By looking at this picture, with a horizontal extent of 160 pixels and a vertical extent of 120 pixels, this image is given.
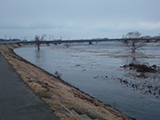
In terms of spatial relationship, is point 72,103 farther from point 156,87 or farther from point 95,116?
point 156,87

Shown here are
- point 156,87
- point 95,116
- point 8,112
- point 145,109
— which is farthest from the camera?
point 156,87

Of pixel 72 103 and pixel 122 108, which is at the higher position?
pixel 72 103

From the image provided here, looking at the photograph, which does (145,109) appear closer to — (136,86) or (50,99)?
(136,86)

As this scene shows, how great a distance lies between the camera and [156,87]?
1271 centimetres

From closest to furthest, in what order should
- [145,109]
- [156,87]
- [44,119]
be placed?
[44,119], [145,109], [156,87]

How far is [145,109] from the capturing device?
364 inches

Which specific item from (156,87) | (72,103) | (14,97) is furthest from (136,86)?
(14,97)

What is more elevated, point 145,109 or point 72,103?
point 72,103

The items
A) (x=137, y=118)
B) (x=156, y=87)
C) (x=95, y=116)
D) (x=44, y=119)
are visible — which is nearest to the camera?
(x=44, y=119)

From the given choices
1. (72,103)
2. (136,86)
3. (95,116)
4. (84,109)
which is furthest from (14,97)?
(136,86)

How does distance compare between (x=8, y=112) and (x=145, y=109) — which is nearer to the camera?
(x=8, y=112)

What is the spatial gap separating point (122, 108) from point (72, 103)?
130 inches

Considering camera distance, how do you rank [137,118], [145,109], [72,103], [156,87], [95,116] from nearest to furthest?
[95,116]
[72,103]
[137,118]
[145,109]
[156,87]

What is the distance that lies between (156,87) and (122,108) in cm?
474
